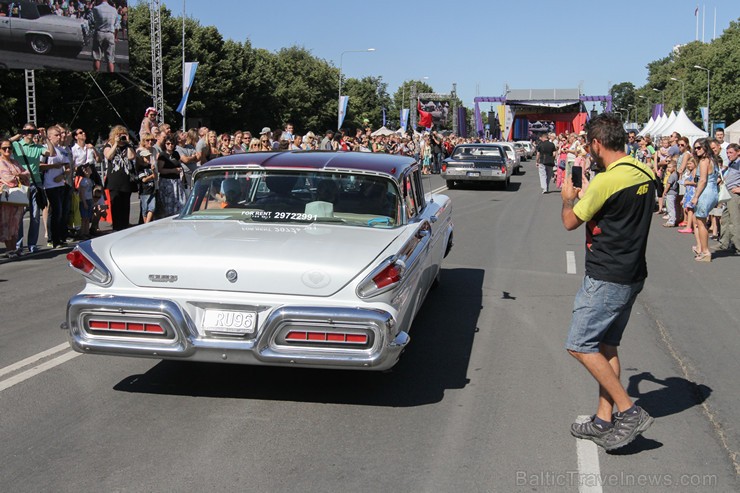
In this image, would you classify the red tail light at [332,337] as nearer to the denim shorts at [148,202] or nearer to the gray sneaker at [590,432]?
the gray sneaker at [590,432]

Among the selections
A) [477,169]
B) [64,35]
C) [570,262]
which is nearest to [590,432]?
[570,262]

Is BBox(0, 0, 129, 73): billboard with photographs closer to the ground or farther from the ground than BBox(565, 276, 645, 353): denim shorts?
farther from the ground

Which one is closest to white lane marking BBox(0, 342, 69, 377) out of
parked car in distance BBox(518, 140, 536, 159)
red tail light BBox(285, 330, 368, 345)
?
red tail light BBox(285, 330, 368, 345)

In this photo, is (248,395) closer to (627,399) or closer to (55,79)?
(627,399)

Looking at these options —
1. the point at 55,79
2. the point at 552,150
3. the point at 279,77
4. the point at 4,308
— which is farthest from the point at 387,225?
the point at 279,77

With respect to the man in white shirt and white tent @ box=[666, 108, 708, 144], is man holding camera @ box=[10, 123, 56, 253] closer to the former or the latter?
the man in white shirt

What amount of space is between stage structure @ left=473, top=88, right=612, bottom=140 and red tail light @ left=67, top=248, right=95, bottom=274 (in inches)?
1819

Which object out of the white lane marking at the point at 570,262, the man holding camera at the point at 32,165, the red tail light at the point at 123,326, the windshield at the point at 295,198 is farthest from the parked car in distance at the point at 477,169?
the red tail light at the point at 123,326

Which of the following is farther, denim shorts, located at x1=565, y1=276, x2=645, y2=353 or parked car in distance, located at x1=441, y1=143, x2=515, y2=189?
parked car in distance, located at x1=441, y1=143, x2=515, y2=189

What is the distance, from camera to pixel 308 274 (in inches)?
195

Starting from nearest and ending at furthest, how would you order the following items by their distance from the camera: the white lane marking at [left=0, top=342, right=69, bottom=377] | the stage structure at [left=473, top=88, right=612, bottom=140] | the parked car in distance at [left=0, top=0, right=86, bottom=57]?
the white lane marking at [left=0, top=342, right=69, bottom=377]
the parked car in distance at [left=0, top=0, right=86, bottom=57]
the stage structure at [left=473, top=88, right=612, bottom=140]

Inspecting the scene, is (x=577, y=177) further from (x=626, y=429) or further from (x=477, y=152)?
(x=477, y=152)

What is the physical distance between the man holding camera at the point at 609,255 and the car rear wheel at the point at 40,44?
1071 inches

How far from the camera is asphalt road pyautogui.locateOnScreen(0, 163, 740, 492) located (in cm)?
411
